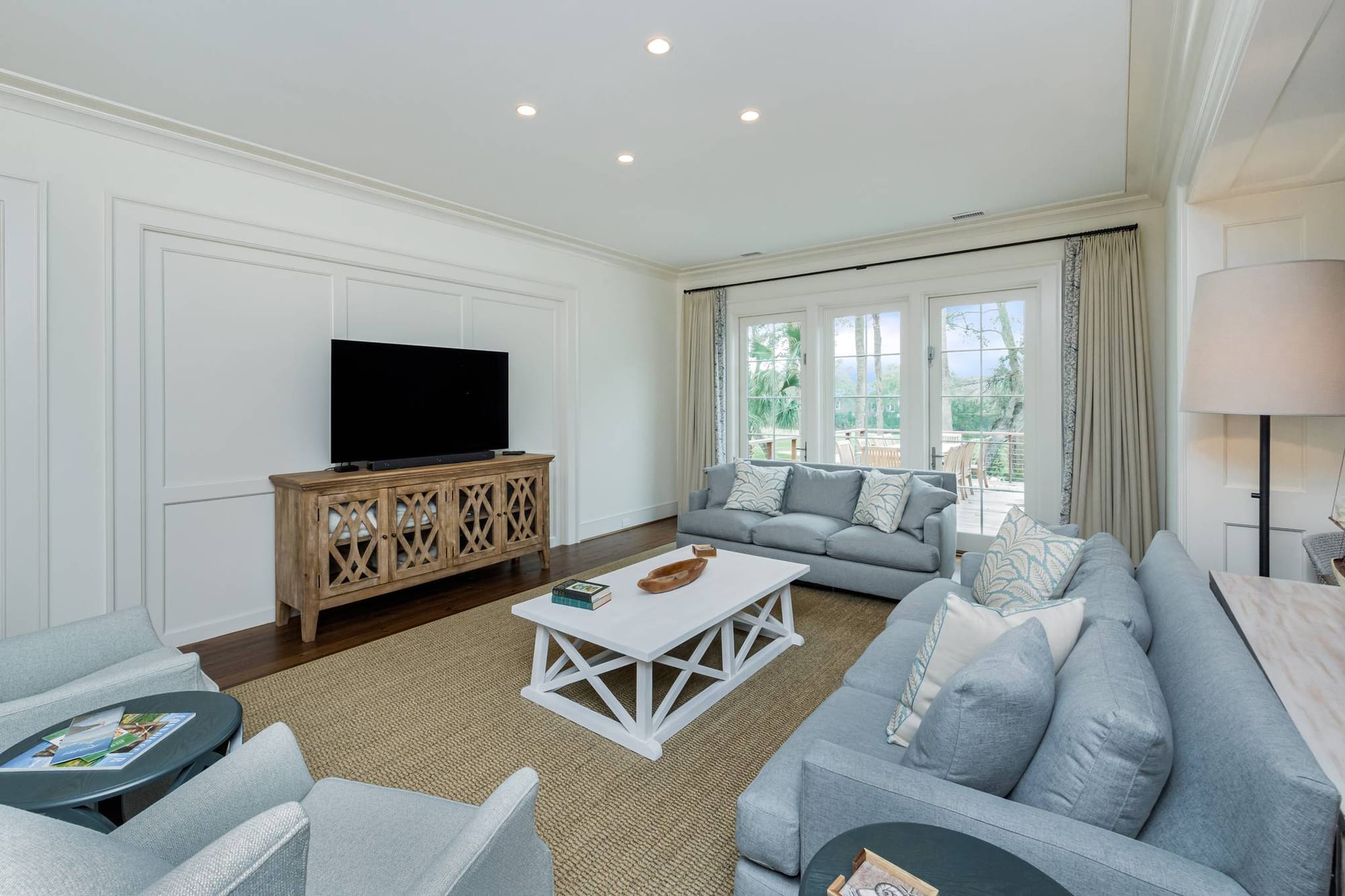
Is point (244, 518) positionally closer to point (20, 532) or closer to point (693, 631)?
point (20, 532)

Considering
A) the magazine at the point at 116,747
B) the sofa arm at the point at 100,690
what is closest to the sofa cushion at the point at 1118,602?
the magazine at the point at 116,747

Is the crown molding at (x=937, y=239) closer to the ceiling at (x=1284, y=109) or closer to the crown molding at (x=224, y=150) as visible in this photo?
the ceiling at (x=1284, y=109)

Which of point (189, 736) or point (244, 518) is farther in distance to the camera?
point (244, 518)

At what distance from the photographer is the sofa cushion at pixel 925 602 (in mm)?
2469

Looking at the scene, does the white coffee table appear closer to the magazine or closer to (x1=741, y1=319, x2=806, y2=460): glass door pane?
the magazine

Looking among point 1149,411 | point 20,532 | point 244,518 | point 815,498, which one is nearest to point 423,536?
point 244,518

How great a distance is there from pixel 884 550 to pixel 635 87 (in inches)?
115

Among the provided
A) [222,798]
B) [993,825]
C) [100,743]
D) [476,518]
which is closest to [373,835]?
[222,798]

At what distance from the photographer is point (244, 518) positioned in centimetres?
350

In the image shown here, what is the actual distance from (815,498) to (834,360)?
5.71ft

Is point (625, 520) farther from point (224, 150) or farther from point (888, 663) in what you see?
point (888, 663)

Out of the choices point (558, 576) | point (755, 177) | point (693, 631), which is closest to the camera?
point (693, 631)

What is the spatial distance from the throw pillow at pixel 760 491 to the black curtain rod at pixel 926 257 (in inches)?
81.4

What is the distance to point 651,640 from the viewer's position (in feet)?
7.29
